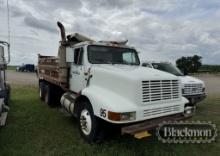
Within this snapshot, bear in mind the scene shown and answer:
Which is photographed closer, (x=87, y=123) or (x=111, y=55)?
(x=87, y=123)

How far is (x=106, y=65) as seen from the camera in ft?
20.5

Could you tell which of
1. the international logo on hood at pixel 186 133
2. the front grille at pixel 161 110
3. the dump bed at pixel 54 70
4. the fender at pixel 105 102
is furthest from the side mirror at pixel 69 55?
the international logo on hood at pixel 186 133

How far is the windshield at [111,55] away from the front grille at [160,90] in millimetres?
1754

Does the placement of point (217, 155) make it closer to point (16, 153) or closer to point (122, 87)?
point (122, 87)

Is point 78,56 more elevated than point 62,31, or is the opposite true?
point 62,31

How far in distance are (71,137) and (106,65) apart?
200cm

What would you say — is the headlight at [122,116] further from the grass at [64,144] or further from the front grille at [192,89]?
the front grille at [192,89]

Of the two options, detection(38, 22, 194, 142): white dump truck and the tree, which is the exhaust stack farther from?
the tree

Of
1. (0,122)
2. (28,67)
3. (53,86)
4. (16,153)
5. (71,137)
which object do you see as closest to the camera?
(16,153)

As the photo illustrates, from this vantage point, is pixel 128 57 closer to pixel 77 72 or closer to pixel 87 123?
pixel 77 72

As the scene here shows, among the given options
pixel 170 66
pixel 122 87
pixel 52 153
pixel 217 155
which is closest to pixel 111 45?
pixel 122 87

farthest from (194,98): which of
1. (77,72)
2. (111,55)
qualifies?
(77,72)

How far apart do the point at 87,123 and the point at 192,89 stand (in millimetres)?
5171

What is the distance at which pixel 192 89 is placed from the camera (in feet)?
30.4
